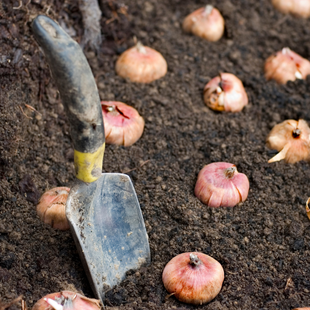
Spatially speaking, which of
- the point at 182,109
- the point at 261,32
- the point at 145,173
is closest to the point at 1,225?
the point at 145,173

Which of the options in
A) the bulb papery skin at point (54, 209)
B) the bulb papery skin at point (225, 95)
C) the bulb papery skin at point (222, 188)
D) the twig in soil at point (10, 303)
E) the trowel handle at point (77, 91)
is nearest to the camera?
the trowel handle at point (77, 91)

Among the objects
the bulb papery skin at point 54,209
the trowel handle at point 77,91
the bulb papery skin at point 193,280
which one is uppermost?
the trowel handle at point 77,91

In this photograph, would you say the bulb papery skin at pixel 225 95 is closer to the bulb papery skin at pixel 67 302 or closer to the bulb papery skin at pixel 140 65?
the bulb papery skin at pixel 140 65

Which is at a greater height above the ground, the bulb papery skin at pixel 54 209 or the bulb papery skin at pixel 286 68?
the bulb papery skin at pixel 286 68

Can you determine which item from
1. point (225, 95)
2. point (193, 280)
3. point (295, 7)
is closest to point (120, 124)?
point (225, 95)

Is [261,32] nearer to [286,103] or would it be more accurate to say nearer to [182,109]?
[286,103]

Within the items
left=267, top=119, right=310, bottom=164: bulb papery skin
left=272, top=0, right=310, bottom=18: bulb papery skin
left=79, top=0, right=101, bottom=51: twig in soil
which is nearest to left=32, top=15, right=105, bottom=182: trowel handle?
left=267, top=119, right=310, bottom=164: bulb papery skin

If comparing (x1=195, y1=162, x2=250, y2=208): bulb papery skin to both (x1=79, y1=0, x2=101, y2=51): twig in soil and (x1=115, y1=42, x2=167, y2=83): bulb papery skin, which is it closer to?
(x1=115, y1=42, x2=167, y2=83): bulb papery skin

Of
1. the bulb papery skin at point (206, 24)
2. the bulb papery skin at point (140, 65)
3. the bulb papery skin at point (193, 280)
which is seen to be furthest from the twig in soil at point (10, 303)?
the bulb papery skin at point (206, 24)
